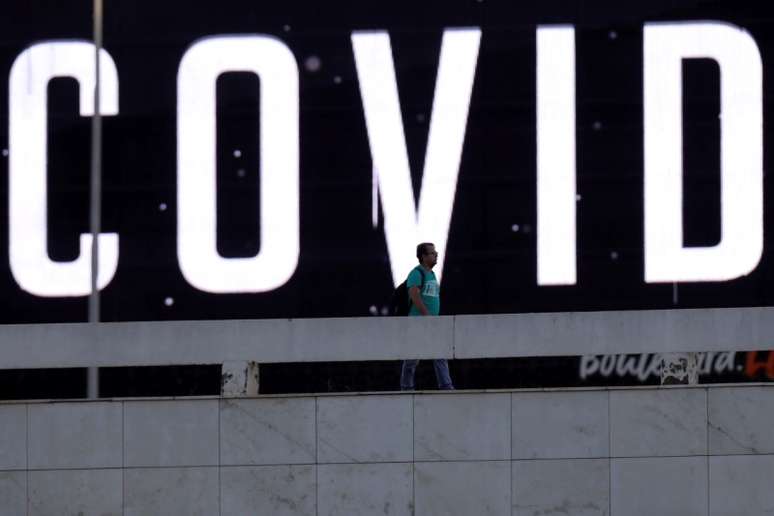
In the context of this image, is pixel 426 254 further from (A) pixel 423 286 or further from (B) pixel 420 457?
(B) pixel 420 457

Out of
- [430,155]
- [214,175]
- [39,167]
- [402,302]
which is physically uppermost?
[430,155]

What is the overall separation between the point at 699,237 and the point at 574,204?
5.64 ft

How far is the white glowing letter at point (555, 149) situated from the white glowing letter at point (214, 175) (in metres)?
3.28

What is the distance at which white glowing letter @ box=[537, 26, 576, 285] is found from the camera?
2117 centimetres

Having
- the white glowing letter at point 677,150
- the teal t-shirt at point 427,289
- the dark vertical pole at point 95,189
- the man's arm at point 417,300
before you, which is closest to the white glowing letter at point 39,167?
the dark vertical pole at point 95,189

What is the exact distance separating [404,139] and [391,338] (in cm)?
857

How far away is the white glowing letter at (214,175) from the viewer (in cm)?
2133

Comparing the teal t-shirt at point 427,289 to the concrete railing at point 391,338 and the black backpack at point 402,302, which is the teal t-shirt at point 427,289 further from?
the concrete railing at point 391,338

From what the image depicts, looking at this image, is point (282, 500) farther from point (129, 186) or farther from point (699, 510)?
point (129, 186)

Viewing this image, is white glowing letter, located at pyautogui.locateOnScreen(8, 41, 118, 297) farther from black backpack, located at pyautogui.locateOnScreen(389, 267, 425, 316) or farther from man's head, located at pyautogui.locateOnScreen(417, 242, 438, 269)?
man's head, located at pyautogui.locateOnScreen(417, 242, 438, 269)

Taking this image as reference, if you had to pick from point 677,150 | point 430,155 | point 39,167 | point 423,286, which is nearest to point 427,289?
point 423,286

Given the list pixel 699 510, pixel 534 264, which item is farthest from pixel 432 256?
pixel 534 264

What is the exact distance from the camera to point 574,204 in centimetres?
2127

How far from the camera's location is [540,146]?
2117cm
